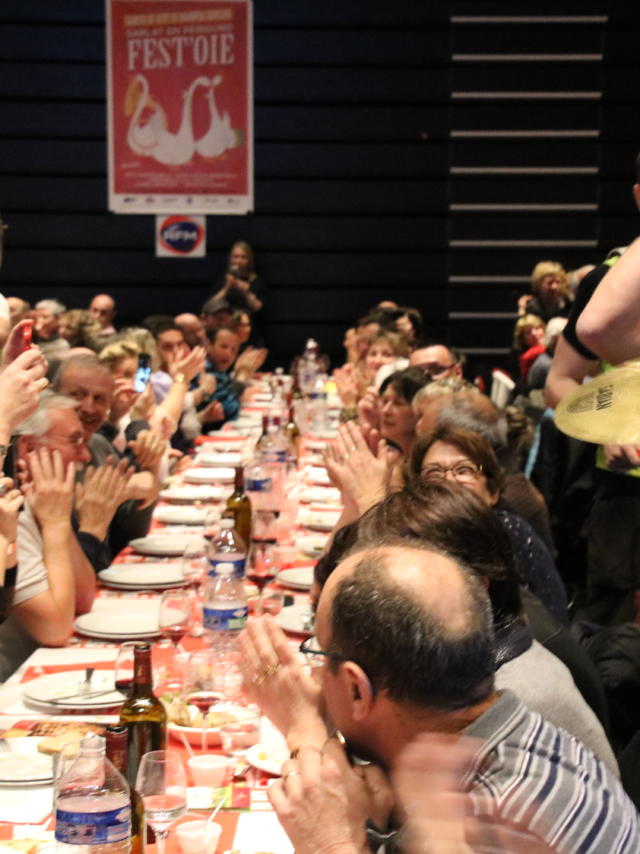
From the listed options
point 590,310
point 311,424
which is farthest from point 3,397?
point 311,424

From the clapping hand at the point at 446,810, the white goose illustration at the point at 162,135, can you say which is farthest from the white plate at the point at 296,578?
the white goose illustration at the point at 162,135

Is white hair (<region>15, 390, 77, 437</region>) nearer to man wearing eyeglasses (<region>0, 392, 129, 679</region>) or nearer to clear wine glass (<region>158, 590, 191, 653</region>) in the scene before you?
man wearing eyeglasses (<region>0, 392, 129, 679</region>)

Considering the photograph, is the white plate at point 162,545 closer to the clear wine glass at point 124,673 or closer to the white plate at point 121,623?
the white plate at point 121,623

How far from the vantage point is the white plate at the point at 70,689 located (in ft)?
6.95

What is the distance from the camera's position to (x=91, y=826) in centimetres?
145

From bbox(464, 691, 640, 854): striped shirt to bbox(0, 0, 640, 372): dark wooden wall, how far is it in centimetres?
970

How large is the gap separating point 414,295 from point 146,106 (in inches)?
111

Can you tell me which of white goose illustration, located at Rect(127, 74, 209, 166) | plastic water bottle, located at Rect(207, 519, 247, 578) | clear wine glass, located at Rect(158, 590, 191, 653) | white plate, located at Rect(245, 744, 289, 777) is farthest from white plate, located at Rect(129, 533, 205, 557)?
white goose illustration, located at Rect(127, 74, 209, 166)

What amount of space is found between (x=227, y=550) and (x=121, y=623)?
29 cm

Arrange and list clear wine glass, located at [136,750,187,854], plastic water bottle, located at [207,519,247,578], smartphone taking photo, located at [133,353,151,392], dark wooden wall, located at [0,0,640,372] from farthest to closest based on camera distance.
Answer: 1. dark wooden wall, located at [0,0,640,372]
2. smartphone taking photo, located at [133,353,151,392]
3. plastic water bottle, located at [207,519,247,578]
4. clear wine glass, located at [136,750,187,854]

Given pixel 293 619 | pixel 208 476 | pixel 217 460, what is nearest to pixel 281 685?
pixel 293 619

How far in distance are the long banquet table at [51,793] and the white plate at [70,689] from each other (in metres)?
0.02

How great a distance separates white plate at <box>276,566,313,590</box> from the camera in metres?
3.02

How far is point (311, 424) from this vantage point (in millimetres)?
6246
